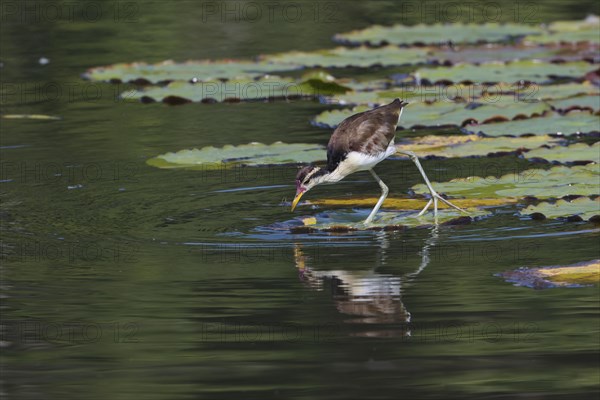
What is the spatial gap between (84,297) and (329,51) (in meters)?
8.94

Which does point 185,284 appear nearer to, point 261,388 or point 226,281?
point 226,281

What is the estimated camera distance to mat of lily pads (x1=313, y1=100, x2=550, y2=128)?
35.8ft

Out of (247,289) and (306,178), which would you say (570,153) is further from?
(247,289)

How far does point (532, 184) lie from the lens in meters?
8.66

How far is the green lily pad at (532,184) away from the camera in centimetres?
840

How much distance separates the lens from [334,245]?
300 inches

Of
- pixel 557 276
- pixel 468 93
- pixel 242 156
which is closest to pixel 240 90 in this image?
pixel 468 93

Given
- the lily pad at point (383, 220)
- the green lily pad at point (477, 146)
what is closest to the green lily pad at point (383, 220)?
the lily pad at point (383, 220)

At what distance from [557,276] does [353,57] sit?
849cm

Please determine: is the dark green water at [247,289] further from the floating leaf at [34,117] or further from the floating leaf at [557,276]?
the floating leaf at [34,117]

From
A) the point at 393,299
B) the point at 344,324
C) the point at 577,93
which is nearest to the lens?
the point at 344,324

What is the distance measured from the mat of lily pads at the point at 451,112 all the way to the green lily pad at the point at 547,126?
14 cm

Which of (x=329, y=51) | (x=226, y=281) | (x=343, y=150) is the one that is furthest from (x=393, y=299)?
(x=329, y=51)

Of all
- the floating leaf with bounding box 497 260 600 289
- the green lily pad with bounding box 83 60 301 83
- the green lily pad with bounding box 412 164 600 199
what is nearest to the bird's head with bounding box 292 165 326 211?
the green lily pad with bounding box 412 164 600 199
